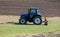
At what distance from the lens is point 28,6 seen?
33.8m

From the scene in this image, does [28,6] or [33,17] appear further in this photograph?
[28,6]

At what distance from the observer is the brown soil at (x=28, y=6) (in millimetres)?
33062

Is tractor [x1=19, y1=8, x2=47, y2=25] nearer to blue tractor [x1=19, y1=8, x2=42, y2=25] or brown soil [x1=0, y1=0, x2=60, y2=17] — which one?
blue tractor [x1=19, y1=8, x2=42, y2=25]

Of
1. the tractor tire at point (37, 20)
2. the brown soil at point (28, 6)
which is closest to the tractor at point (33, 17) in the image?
the tractor tire at point (37, 20)

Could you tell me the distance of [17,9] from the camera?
109ft

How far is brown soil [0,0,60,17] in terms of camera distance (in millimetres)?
33062

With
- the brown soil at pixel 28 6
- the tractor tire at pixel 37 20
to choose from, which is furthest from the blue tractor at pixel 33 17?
the brown soil at pixel 28 6

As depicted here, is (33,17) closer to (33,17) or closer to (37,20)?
(33,17)

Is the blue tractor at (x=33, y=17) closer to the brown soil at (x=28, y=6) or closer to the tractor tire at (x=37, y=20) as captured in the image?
the tractor tire at (x=37, y=20)

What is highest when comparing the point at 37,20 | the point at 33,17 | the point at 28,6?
the point at 28,6

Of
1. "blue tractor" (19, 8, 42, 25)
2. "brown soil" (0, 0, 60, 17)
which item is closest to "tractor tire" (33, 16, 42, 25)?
"blue tractor" (19, 8, 42, 25)

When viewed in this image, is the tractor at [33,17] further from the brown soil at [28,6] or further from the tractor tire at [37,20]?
the brown soil at [28,6]

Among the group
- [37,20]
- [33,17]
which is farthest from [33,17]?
[37,20]

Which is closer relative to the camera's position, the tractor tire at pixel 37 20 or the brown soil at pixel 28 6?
the tractor tire at pixel 37 20
